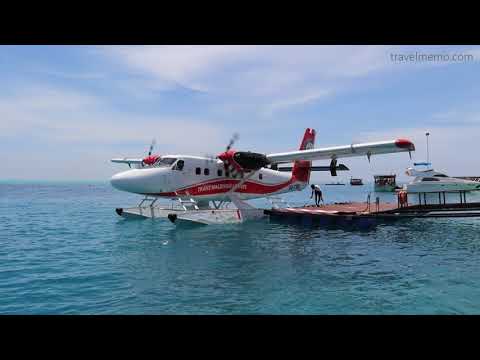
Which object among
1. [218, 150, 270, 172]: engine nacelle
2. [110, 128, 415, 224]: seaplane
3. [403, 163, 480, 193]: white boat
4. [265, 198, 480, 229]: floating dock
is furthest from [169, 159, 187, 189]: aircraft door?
[403, 163, 480, 193]: white boat

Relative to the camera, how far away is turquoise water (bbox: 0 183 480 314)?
8125 millimetres

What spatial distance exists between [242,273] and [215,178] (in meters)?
13.4

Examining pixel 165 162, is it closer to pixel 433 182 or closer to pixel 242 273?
pixel 242 273

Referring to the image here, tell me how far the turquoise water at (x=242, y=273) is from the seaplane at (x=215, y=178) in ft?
10.3

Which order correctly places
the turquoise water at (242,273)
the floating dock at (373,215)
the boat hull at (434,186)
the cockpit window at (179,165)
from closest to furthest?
the turquoise water at (242,273) → the floating dock at (373,215) → the cockpit window at (179,165) → the boat hull at (434,186)

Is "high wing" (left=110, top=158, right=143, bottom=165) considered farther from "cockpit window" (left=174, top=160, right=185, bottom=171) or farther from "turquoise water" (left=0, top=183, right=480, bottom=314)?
"turquoise water" (left=0, top=183, right=480, bottom=314)

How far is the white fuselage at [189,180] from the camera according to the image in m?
20.9

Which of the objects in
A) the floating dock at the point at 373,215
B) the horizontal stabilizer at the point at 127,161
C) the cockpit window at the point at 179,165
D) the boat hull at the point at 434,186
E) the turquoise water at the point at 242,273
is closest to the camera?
the turquoise water at the point at 242,273

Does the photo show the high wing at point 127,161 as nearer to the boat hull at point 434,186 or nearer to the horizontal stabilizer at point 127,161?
the horizontal stabilizer at point 127,161

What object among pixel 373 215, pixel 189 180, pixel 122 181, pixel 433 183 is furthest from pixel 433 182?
pixel 122 181

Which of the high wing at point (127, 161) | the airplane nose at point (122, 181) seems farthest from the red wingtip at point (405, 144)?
the high wing at point (127, 161)
